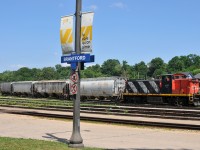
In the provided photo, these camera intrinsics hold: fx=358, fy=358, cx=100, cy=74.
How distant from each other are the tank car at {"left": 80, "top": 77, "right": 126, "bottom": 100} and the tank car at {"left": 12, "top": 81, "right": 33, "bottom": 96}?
706 inches

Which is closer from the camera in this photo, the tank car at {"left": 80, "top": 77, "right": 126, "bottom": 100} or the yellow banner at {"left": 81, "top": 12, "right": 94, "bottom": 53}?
the yellow banner at {"left": 81, "top": 12, "right": 94, "bottom": 53}

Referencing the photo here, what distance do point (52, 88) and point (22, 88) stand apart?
1157cm

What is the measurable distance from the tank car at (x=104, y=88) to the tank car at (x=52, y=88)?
500 cm

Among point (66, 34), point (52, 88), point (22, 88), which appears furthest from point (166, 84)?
point (22, 88)

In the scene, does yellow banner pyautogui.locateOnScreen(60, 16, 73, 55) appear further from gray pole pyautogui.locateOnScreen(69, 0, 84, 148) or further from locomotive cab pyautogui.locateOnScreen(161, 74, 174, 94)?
locomotive cab pyautogui.locateOnScreen(161, 74, 174, 94)

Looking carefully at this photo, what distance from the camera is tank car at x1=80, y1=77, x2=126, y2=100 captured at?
45.4 meters

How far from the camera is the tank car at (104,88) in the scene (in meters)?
45.4

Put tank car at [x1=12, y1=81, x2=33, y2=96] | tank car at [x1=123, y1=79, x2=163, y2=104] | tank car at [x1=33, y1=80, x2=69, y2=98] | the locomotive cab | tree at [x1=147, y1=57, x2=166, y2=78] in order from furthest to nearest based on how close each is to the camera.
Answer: tree at [x1=147, y1=57, x2=166, y2=78]
tank car at [x1=12, y1=81, x2=33, y2=96]
tank car at [x1=33, y1=80, x2=69, y2=98]
tank car at [x1=123, y1=79, x2=163, y2=104]
the locomotive cab

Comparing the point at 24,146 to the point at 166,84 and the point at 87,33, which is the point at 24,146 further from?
the point at 166,84

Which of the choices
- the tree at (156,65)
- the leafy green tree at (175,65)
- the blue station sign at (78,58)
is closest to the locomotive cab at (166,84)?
the blue station sign at (78,58)

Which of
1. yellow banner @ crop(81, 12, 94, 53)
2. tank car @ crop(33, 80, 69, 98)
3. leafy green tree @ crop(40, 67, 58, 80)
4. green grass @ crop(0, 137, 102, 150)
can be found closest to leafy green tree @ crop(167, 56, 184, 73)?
leafy green tree @ crop(40, 67, 58, 80)

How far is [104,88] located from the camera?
153 ft

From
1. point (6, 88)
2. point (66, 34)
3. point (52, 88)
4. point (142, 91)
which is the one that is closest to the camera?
point (66, 34)

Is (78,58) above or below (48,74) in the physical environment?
below
